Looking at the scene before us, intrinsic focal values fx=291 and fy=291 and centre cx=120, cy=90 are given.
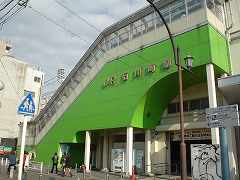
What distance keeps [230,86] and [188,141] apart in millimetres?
7719

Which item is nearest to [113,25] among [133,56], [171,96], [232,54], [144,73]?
[133,56]

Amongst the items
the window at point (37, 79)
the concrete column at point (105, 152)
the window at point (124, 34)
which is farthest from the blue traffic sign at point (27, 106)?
the window at point (37, 79)

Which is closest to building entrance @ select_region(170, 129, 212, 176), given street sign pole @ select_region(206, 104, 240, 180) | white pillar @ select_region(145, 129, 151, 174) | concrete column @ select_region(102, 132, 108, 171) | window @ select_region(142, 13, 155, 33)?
white pillar @ select_region(145, 129, 151, 174)

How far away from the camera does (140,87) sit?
23719mm

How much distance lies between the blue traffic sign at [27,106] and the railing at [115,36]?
52.7 feet

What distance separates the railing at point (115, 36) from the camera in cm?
2255

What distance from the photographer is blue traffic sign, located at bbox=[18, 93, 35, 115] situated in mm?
8664

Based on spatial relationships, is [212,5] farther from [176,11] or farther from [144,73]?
[144,73]

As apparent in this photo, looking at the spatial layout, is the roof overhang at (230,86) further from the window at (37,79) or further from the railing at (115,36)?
the window at (37,79)

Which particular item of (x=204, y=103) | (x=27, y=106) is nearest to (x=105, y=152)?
(x=204, y=103)

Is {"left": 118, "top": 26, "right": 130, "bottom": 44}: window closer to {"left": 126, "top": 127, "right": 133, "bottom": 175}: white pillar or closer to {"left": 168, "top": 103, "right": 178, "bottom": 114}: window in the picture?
{"left": 168, "top": 103, "right": 178, "bottom": 114}: window

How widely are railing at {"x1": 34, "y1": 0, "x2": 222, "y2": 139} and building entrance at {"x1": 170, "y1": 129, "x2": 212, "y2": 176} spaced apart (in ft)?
30.1

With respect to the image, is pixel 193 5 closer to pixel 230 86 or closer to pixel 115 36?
pixel 230 86

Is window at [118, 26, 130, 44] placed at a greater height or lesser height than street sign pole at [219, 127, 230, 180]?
greater
